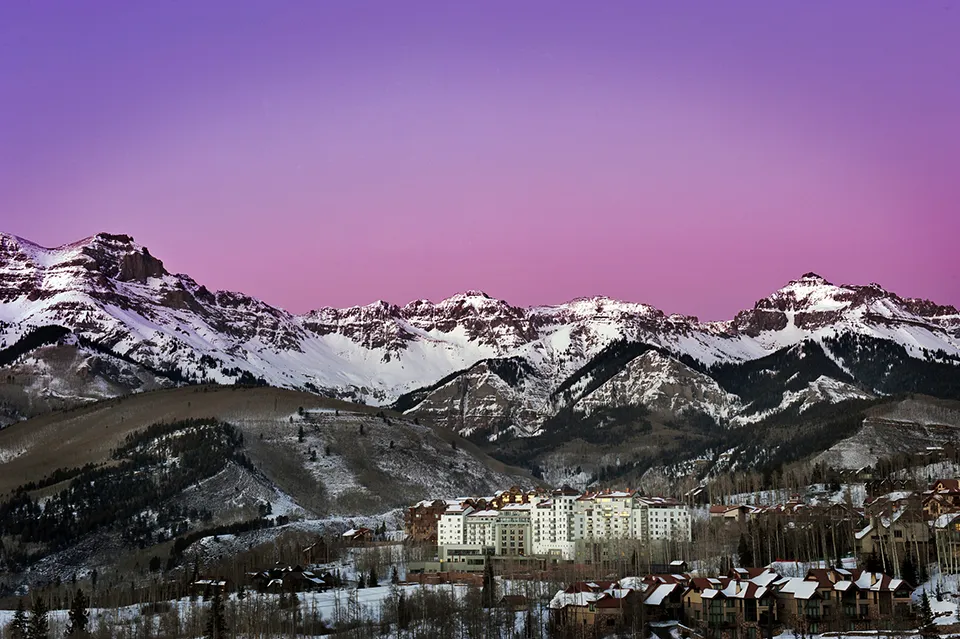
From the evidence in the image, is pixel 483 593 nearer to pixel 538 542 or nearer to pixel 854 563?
pixel 854 563

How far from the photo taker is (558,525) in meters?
182

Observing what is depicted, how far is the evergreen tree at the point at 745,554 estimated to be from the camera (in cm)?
14250

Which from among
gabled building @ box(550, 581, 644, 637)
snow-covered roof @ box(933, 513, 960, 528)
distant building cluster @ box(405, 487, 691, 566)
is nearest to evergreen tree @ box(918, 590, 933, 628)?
gabled building @ box(550, 581, 644, 637)

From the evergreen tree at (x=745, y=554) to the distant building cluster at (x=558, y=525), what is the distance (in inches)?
1008

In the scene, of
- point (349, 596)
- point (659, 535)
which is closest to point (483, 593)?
point (349, 596)

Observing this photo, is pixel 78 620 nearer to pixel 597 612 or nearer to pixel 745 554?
pixel 597 612

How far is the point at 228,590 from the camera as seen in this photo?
14975 cm

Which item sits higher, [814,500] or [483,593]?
[814,500]

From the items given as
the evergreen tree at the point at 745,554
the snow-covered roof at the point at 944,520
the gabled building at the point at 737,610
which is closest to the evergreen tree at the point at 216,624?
the gabled building at the point at 737,610

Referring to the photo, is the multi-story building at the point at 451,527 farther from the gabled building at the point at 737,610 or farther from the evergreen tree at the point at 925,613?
the evergreen tree at the point at 925,613

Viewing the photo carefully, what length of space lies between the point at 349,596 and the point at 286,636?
56.4ft

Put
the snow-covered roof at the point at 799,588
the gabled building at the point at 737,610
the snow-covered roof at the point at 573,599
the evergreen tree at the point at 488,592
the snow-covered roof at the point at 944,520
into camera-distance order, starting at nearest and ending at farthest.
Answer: the gabled building at the point at 737,610, the snow-covered roof at the point at 799,588, the snow-covered roof at the point at 573,599, the evergreen tree at the point at 488,592, the snow-covered roof at the point at 944,520

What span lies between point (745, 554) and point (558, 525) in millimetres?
41490

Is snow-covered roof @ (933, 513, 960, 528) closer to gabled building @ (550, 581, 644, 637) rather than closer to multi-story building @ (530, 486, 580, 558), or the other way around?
gabled building @ (550, 581, 644, 637)
